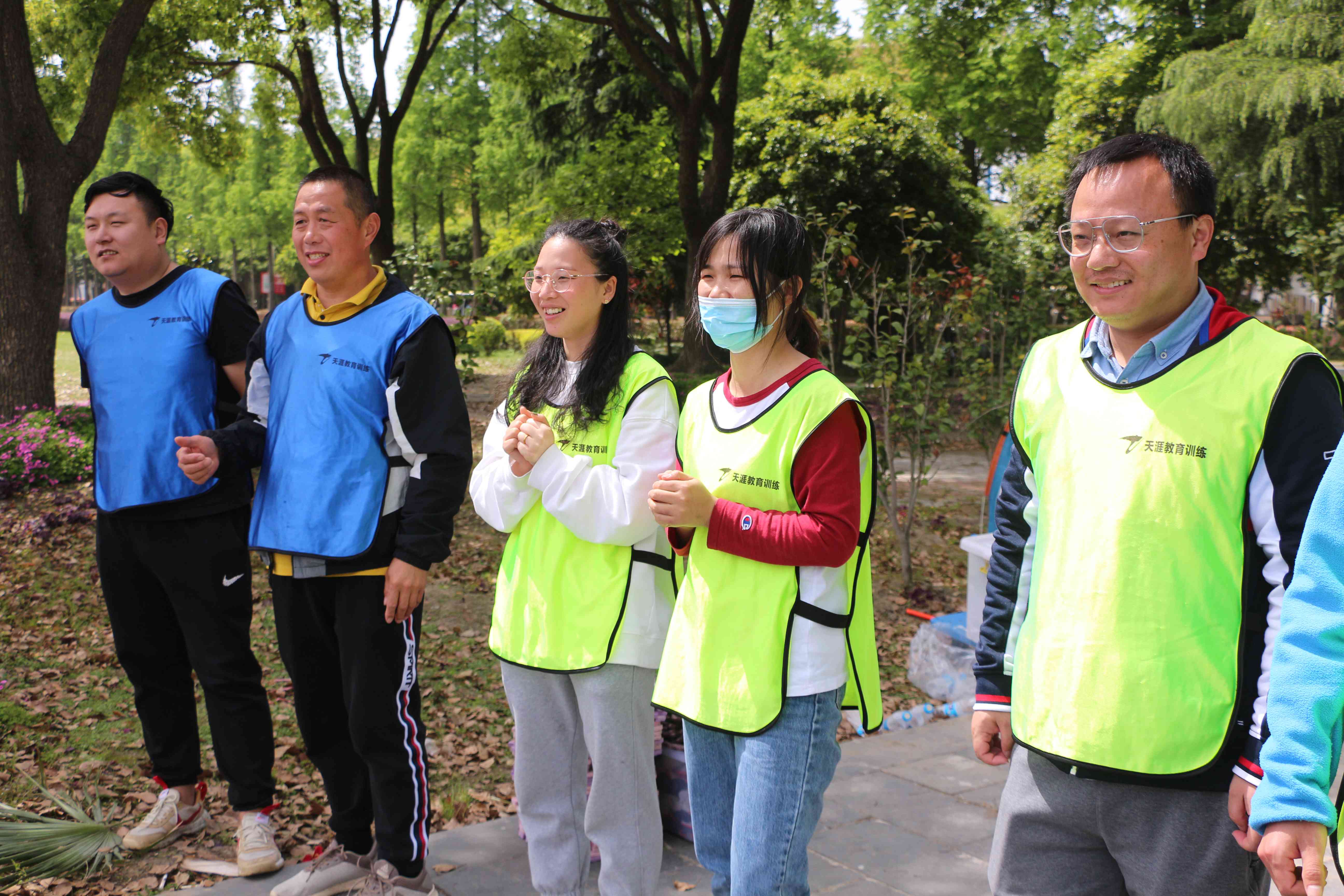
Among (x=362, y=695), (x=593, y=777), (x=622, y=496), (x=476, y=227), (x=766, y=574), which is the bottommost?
(x=593, y=777)

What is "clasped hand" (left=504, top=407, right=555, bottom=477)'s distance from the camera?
2725mm

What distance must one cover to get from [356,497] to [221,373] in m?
0.93

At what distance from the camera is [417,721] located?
3.27 metres

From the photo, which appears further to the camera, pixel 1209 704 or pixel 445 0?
pixel 445 0

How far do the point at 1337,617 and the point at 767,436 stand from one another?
1238mm

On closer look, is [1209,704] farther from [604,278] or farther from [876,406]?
[876,406]

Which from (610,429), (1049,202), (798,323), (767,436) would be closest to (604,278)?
(610,429)

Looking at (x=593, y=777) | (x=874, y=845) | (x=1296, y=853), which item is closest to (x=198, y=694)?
(x=593, y=777)

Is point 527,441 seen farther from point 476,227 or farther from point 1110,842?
point 476,227

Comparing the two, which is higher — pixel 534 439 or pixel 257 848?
pixel 534 439

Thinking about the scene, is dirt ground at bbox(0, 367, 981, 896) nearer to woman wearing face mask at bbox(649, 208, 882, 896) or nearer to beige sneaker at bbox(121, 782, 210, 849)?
beige sneaker at bbox(121, 782, 210, 849)

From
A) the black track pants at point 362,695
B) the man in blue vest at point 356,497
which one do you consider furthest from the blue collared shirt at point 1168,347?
the black track pants at point 362,695

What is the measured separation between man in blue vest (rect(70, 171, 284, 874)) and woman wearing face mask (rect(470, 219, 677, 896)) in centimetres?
114

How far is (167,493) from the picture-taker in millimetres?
3484
